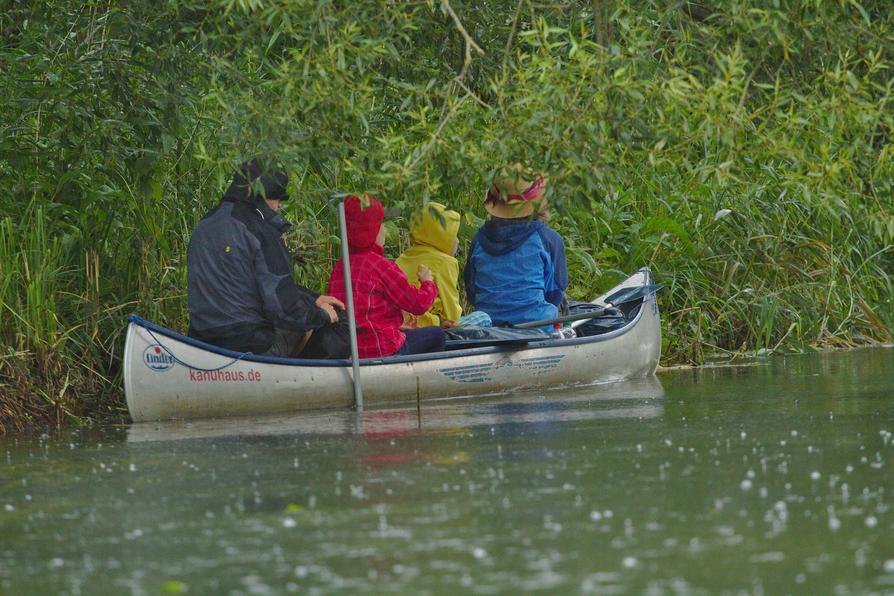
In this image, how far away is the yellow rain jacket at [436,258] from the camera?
10.5 meters

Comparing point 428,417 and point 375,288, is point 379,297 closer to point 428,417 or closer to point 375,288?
point 375,288

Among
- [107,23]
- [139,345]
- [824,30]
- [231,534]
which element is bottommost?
[231,534]

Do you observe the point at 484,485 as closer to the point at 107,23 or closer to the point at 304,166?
the point at 304,166

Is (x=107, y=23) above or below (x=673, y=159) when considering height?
above

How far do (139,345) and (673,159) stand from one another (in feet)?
10.9

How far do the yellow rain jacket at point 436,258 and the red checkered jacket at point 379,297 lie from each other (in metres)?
0.47

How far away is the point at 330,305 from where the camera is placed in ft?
32.0

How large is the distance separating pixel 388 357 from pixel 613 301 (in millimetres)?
2554

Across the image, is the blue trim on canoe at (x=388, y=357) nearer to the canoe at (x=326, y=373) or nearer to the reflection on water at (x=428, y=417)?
the canoe at (x=326, y=373)

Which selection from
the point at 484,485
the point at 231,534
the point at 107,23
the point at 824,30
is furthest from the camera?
the point at 107,23

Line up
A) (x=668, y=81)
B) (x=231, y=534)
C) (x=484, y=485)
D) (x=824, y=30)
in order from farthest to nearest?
(x=824, y=30) < (x=668, y=81) < (x=484, y=485) < (x=231, y=534)

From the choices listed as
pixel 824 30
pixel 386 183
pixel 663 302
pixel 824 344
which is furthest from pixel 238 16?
pixel 824 344

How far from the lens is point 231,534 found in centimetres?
→ 529

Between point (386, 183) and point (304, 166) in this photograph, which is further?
point (304, 166)
